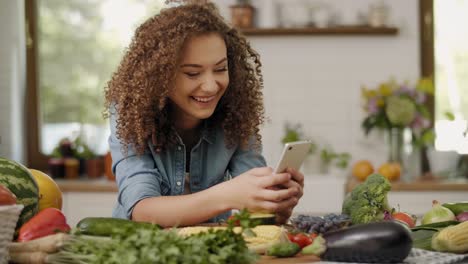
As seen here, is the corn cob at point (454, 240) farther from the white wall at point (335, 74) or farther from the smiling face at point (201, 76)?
the white wall at point (335, 74)

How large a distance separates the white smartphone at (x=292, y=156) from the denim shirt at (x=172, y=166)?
1.39ft

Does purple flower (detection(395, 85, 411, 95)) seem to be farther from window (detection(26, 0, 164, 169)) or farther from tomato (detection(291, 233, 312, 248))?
tomato (detection(291, 233, 312, 248))

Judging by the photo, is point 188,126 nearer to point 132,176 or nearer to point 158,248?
point 132,176

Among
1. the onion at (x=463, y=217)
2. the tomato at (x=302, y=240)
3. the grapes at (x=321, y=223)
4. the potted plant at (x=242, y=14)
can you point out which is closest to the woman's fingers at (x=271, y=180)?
the grapes at (x=321, y=223)

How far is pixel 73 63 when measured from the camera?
17.5 ft

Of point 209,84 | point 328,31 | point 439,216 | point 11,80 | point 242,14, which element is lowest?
point 439,216

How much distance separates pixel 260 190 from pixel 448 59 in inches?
131

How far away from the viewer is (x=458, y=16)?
5004mm

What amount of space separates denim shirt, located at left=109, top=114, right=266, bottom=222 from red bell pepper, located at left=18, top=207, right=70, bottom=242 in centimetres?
49

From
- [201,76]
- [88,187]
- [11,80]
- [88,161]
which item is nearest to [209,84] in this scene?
[201,76]

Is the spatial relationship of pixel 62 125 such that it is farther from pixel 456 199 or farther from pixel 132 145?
pixel 132 145

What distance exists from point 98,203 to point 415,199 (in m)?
1.79

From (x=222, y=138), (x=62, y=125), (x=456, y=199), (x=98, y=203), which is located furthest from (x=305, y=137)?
(x=222, y=138)

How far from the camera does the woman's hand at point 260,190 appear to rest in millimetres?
2000
